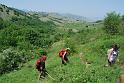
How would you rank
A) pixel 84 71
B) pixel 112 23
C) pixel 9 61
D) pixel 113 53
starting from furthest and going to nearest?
pixel 112 23 → pixel 9 61 → pixel 113 53 → pixel 84 71

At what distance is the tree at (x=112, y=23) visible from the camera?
49772 mm

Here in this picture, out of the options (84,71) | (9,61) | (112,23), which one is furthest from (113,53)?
(112,23)

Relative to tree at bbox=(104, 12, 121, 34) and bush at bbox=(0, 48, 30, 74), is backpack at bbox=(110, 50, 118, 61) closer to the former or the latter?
bush at bbox=(0, 48, 30, 74)

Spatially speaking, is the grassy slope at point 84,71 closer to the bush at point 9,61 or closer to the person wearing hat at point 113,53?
the person wearing hat at point 113,53

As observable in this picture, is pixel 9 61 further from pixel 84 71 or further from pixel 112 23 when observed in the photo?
pixel 112 23

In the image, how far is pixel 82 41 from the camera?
47.5 m

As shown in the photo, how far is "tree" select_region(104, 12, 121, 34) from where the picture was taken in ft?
163

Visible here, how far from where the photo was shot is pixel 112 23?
51688mm

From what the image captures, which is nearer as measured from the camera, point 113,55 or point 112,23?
point 113,55

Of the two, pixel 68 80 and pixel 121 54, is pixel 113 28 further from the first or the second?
pixel 68 80

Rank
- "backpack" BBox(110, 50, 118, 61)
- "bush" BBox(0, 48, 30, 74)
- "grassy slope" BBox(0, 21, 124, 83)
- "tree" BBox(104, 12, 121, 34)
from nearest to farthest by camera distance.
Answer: "grassy slope" BBox(0, 21, 124, 83), "backpack" BBox(110, 50, 118, 61), "bush" BBox(0, 48, 30, 74), "tree" BBox(104, 12, 121, 34)

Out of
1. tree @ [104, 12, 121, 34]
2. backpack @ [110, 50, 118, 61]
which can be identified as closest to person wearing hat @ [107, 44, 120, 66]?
backpack @ [110, 50, 118, 61]

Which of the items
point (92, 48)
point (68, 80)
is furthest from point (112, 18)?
point (68, 80)

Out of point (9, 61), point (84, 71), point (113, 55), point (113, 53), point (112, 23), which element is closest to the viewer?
point (84, 71)
